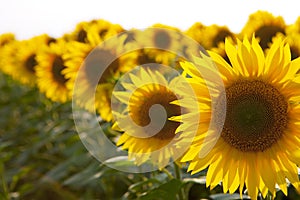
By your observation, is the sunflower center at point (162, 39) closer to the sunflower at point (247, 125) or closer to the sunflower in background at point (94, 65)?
the sunflower in background at point (94, 65)

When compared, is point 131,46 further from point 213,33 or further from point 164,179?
point 213,33

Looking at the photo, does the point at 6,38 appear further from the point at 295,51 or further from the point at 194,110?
the point at 194,110

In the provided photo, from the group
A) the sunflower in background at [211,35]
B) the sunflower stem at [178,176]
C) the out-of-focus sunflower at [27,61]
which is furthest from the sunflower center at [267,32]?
the out-of-focus sunflower at [27,61]

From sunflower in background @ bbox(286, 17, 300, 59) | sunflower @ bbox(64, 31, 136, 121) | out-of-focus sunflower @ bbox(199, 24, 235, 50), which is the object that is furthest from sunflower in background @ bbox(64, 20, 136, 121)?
out-of-focus sunflower @ bbox(199, 24, 235, 50)

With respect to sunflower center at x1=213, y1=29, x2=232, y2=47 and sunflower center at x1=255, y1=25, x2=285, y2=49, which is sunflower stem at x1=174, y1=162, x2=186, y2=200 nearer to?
sunflower center at x1=255, y1=25, x2=285, y2=49

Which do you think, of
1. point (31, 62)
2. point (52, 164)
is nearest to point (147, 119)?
point (52, 164)
